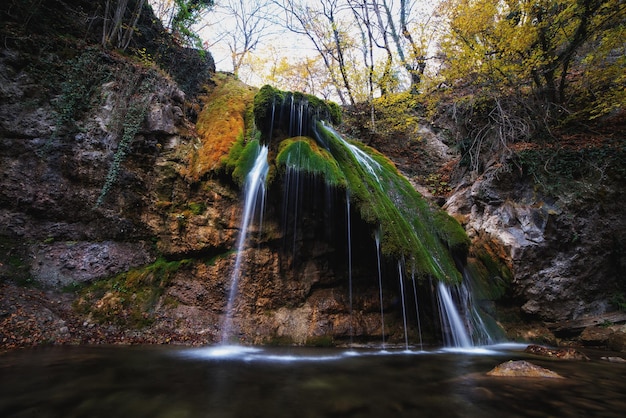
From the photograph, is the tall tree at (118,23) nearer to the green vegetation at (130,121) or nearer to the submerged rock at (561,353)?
the green vegetation at (130,121)

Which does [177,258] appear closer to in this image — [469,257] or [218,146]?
[218,146]

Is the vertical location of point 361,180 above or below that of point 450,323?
above

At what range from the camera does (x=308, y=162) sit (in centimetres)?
599

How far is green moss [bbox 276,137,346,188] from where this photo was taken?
5.94m

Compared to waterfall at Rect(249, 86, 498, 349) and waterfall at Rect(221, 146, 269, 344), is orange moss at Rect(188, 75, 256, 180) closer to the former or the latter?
waterfall at Rect(221, 146, 269, 344)

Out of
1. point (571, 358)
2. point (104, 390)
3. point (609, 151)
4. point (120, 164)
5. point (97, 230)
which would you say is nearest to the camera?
point (104, 390)

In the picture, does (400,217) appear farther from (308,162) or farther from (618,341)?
(618,341)

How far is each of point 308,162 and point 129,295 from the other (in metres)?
4.51

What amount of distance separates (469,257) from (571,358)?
336 cm

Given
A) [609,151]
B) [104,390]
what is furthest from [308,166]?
[609,151]

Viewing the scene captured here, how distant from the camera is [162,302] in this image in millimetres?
6047

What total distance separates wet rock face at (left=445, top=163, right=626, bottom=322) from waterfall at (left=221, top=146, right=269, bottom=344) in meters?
6.50

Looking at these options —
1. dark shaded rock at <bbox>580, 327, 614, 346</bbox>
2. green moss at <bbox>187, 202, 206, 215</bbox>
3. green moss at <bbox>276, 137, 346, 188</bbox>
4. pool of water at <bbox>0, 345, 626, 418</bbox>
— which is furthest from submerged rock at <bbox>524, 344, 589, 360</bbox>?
green moss at <bbox>187, 202, 206, 215</bbox>

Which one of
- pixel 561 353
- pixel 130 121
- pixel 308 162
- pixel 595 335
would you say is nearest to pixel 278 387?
pixel 308 162
